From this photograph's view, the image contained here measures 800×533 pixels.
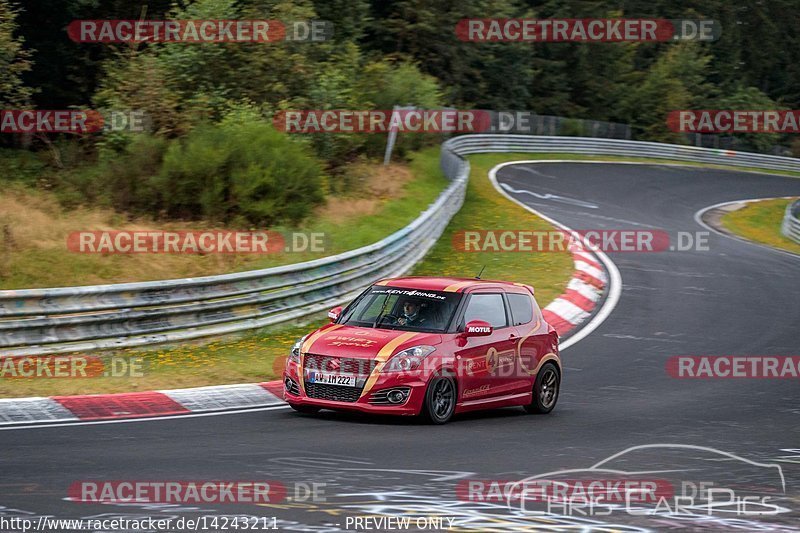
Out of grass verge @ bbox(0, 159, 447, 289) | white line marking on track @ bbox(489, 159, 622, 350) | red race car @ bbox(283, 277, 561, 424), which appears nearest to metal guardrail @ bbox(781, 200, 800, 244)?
white line marking on track @ bbox(489, 159, 622, 350)

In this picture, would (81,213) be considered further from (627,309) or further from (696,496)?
(696,496)

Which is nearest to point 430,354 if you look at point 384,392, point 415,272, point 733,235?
point 384,392

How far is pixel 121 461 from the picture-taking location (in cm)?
817

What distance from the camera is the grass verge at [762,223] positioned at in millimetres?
30984

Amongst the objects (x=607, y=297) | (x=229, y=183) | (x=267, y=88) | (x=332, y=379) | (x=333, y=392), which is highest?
(x=267, y=88)

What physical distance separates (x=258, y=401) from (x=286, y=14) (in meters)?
22.0

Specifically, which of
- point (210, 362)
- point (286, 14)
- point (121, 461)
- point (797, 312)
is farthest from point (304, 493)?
point (286, 14)

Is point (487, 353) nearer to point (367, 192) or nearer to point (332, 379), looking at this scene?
point (332, 379)

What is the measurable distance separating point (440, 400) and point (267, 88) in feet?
65.1

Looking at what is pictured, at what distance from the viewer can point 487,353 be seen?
11445mm

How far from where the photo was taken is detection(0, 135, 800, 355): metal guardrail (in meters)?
12.6

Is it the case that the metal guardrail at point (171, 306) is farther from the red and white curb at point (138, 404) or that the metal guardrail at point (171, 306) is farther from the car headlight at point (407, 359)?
the car headlight at point (407, 359)

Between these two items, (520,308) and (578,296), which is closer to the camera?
(520,308)

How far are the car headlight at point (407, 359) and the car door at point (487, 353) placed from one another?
0.49 m
